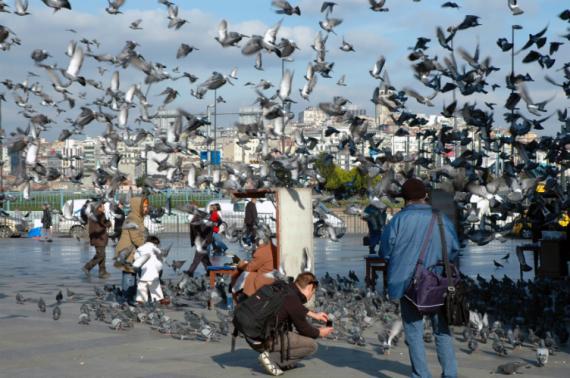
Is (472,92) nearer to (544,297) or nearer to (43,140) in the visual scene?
(544,297)

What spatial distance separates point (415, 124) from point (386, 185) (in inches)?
44.4

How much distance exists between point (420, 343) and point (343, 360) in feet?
6.20

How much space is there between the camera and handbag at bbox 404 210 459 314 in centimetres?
841

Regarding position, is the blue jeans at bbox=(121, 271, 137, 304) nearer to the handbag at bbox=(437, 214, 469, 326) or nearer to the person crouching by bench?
the person crouching by bench

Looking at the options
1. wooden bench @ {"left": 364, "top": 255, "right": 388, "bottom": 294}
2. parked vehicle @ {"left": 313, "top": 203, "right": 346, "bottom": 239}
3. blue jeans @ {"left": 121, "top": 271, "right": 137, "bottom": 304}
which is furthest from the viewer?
wooden bench @ {"left": 364, "top": 255, "right": 388, "bottom": 294}

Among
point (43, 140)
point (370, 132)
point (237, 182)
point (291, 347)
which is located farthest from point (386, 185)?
point (291, 347)

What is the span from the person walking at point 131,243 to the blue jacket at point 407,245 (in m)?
7.37

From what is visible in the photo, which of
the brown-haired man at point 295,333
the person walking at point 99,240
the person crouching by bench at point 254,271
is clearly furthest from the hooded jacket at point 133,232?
the brown-haired man at point 295,333

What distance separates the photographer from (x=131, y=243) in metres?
16.5

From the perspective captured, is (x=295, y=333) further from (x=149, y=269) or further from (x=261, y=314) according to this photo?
(x=149, y=269)

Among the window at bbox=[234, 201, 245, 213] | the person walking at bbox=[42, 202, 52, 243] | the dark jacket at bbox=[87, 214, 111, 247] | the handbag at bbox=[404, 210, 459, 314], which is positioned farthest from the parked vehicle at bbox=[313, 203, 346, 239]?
the person walking at bbox=[42, 202, 52, 243]

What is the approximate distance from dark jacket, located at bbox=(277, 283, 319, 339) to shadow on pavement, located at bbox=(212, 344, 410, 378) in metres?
0.45

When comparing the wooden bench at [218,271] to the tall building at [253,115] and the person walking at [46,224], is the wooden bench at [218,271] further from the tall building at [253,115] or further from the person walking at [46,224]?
the person walking at [46,224]

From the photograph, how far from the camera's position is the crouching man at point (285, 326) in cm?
943
